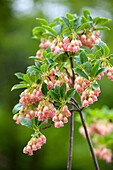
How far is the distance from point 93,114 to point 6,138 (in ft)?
17.7

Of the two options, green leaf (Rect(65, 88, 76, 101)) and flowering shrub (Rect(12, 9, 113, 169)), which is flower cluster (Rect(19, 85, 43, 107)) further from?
green leaf (Rect(65, 88, 76, 101))

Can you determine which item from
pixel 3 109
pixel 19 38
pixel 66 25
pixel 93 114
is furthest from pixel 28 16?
pixel 66 25

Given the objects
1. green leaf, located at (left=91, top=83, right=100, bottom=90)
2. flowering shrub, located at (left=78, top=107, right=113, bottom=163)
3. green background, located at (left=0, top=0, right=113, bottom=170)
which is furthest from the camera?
green background, located at (left=0, top=0, right=113, bottom=170)

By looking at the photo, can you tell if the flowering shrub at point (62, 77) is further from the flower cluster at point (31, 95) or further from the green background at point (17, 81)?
the green background at point (17, 81)

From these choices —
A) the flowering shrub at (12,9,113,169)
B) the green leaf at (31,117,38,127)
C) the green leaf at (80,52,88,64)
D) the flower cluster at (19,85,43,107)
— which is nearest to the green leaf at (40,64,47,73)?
the flowering shrub at (12,9,113,169)

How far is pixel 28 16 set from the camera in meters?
7.77

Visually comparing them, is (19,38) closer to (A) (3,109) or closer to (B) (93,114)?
(A) (3,109)

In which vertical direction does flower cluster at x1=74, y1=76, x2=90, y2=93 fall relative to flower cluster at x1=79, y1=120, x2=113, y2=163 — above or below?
below

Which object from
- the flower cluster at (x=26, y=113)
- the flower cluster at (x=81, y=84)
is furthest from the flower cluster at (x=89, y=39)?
the flower cluster at (x=26, y=113)

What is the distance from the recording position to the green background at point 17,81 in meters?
6.81

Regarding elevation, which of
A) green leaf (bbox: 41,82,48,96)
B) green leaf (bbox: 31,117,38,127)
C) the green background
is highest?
the green background

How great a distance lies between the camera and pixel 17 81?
24.0 feet

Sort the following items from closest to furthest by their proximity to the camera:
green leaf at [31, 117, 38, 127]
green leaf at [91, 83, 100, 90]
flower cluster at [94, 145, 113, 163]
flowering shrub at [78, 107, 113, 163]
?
1. green leaf at [91, 83, 100, 90]
2. green leaf at [31, 117, 38, 127]
3. flower cluster at [94, 145, 113, 163]
4. flowering shrub at [78, 107, 113, 163]

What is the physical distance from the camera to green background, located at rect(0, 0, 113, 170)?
22.3 ft
